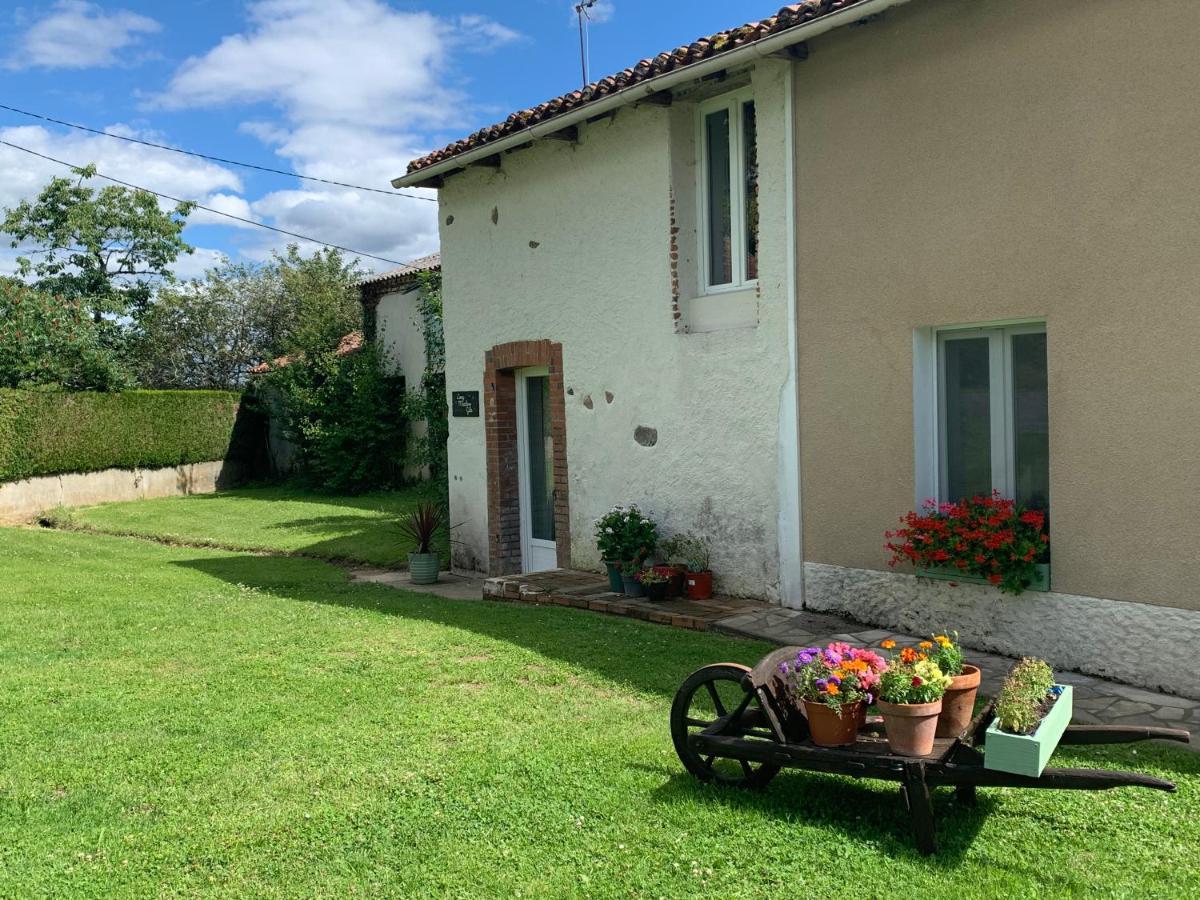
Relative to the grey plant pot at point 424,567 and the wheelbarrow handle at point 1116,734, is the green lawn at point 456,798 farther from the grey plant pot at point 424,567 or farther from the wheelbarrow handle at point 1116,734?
the grey plant pot at point 424,567

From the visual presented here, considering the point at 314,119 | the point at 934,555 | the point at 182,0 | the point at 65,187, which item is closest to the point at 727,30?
the point at 934,555

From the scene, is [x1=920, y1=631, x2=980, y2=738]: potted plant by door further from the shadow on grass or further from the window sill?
the window sill

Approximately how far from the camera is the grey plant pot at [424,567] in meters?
10.5

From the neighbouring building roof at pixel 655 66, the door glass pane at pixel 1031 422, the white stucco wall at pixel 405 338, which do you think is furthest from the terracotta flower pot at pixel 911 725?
the white stucco wall at pixel 405 338

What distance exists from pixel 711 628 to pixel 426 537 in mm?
4389

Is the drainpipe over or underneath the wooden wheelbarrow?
over

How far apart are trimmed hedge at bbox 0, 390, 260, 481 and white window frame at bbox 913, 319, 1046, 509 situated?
666 inches

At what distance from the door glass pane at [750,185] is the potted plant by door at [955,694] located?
4711 mm

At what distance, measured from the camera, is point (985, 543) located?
19.7ft

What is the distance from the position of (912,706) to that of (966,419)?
3.50 metres

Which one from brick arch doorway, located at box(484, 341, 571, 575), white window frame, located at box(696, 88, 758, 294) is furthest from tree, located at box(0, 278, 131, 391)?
white window frame, located at box(696, 88, 758, 294)

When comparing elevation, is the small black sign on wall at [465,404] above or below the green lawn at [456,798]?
above

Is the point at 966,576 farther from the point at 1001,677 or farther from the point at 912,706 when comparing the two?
the point at 912,706

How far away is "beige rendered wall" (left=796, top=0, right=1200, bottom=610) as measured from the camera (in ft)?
17.7
